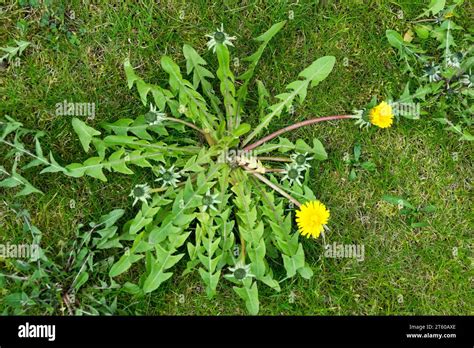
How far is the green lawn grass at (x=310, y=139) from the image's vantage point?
3.60 m

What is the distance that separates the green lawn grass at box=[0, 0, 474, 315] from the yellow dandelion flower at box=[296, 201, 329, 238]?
0.98 feet

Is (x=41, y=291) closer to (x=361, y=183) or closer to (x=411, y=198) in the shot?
(x=361, y=183)

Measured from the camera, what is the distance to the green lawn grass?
3.60 meters

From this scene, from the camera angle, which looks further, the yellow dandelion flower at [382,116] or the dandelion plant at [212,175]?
the yellow dandelion flower at [382,116]

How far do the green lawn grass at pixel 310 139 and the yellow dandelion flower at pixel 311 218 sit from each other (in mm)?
298

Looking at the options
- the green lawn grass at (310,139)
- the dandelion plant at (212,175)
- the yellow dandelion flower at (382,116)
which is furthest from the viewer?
the green lawn grass at (310,139)

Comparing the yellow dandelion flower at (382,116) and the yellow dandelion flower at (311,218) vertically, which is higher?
the yellow dandelion flower at (382,116)

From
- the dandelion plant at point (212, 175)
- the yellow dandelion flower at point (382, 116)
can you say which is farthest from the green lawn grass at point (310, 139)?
the yellow dandelion flower at point (382, 116)

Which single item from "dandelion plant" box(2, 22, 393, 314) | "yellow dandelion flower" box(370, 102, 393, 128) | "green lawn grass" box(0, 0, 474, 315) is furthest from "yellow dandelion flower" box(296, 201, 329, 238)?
"yellow dandelion flower" box(370, 102, 393, 128)

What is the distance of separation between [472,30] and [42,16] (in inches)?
112

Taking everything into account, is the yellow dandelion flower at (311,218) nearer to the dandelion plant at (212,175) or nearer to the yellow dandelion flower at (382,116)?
the dandelion plant at (212,175)

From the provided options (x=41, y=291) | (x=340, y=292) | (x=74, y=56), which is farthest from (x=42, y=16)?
(x=340, y=292)

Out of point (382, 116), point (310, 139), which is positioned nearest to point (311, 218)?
point (310, 139)
